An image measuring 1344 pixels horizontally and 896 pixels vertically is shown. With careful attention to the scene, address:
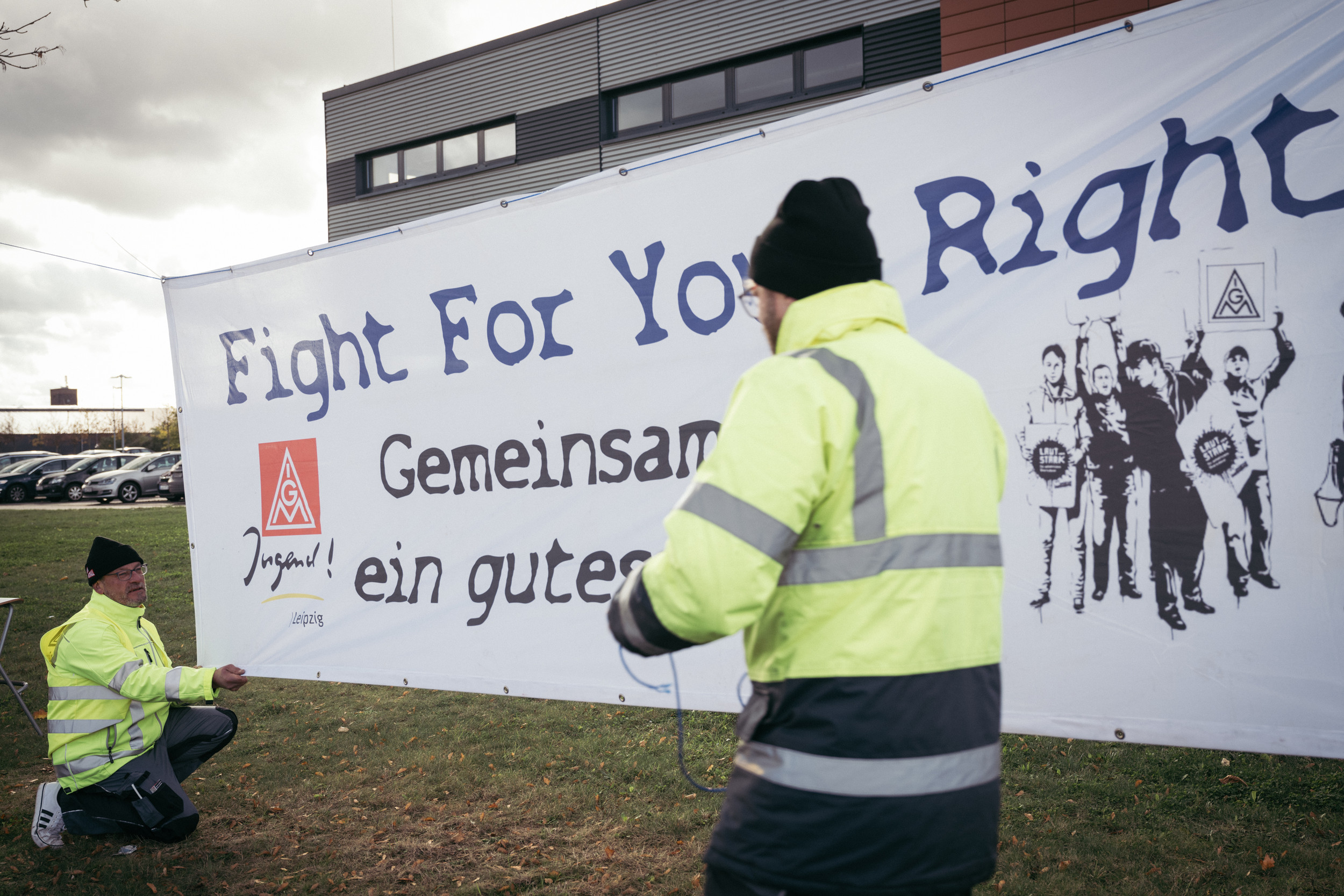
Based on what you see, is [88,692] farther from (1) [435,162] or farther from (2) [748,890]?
(1) [435,162]

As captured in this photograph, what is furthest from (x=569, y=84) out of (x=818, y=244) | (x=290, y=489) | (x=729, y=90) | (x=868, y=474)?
(x=868, y=474)

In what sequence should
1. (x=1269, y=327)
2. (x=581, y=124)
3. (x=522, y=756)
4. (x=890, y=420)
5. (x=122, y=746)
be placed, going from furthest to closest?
(x=581, y=124) → (x=522, y=756) → (x=122, y=746) → (x=1269, y=327) → (x=890, y=420)

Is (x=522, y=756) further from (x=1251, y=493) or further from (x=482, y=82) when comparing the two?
(x=482, y=82)

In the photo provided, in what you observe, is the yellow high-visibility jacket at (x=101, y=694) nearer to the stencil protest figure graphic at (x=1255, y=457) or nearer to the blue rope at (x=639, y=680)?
the blue rope at (x=639, y=680)

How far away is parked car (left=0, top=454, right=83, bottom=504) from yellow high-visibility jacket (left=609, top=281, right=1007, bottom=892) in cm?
3537

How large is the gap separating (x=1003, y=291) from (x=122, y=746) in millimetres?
4488

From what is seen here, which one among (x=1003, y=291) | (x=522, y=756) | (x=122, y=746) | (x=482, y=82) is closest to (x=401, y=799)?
(x=522, y=756)

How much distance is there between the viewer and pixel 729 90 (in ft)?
48.5

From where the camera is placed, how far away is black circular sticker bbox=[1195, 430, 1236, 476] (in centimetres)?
230

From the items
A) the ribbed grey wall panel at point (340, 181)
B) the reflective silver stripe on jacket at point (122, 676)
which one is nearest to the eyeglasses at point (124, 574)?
the reflective silver stripe on jacket at point (122, 676)

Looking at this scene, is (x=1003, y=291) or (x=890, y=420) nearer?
(x=890, y=420)

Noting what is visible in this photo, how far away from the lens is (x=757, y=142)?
2.92 metres

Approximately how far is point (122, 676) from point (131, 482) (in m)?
26.4

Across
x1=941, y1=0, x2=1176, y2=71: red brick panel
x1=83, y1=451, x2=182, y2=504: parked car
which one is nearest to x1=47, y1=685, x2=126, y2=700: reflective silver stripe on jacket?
Result: x1=941, y1=0, x2=1176, y2=71: red brick panel
